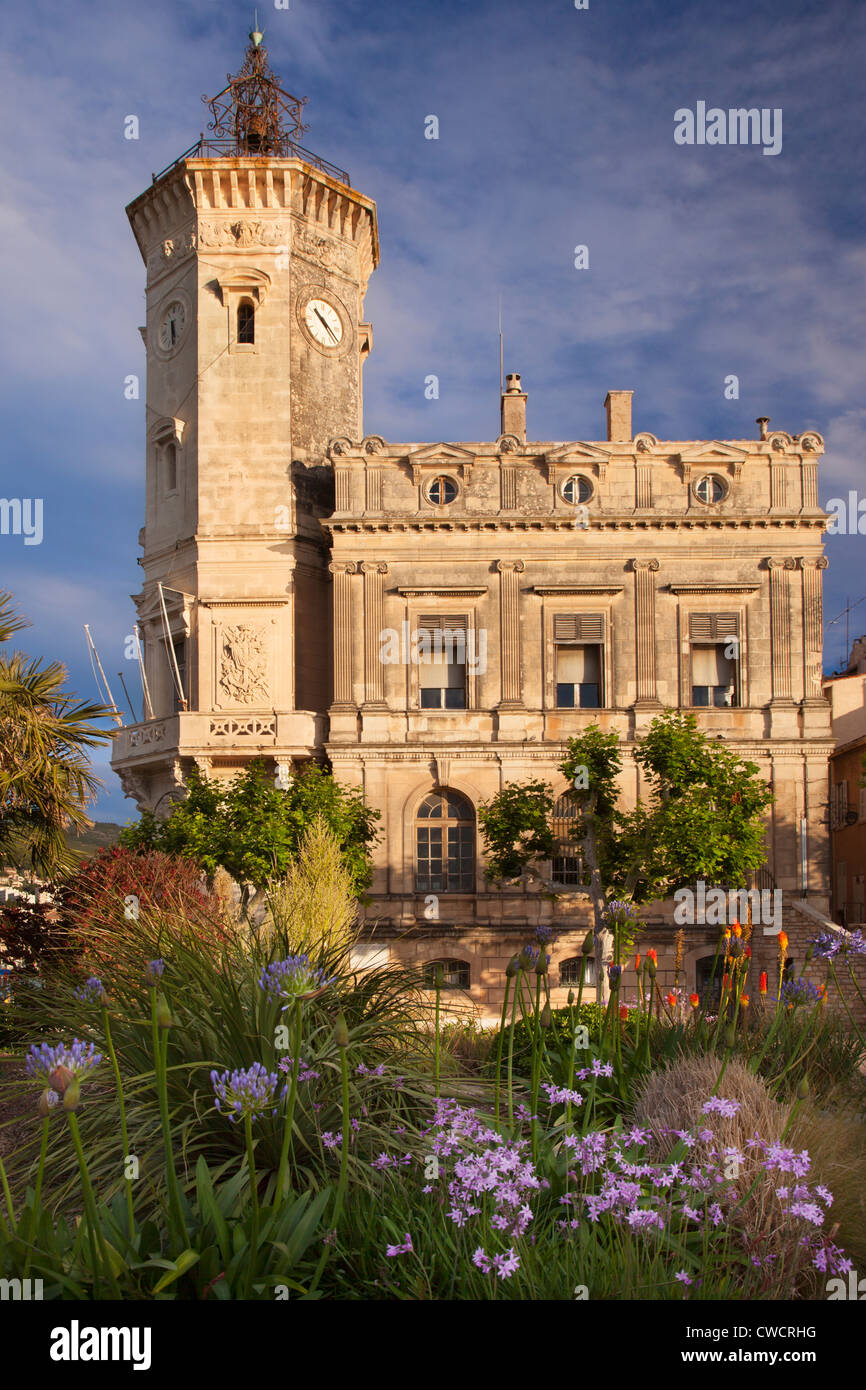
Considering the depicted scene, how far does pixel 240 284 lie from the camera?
2831 cm

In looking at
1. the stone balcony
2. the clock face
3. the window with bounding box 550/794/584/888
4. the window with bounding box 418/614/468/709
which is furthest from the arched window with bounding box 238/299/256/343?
the window with bounding box 550/794/584/888

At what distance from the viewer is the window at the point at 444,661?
1085 inches

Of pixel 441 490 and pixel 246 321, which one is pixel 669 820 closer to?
pixel 441 490

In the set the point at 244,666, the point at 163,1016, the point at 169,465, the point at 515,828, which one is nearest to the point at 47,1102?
the point at 163,1016

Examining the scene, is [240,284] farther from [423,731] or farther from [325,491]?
[423,731]

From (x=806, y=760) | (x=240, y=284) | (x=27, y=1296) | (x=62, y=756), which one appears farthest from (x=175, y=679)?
(x=27, y=1296)

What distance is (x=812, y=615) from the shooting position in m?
27.3

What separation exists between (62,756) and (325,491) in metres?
16.9

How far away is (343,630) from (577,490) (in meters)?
7.63

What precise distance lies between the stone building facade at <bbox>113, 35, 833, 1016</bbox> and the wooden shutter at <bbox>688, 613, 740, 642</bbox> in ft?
0.17

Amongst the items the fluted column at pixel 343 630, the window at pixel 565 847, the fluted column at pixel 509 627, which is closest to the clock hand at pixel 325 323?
the fluted column at pixel 343 630

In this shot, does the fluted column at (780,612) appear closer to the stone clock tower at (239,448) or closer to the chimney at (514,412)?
the chimney at (514,412)

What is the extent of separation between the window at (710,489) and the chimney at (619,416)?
8.30 feet

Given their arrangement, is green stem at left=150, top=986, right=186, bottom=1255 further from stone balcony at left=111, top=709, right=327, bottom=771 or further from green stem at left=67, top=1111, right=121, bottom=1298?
stone balcony at left=111, top=709, right=327, bottom=771
